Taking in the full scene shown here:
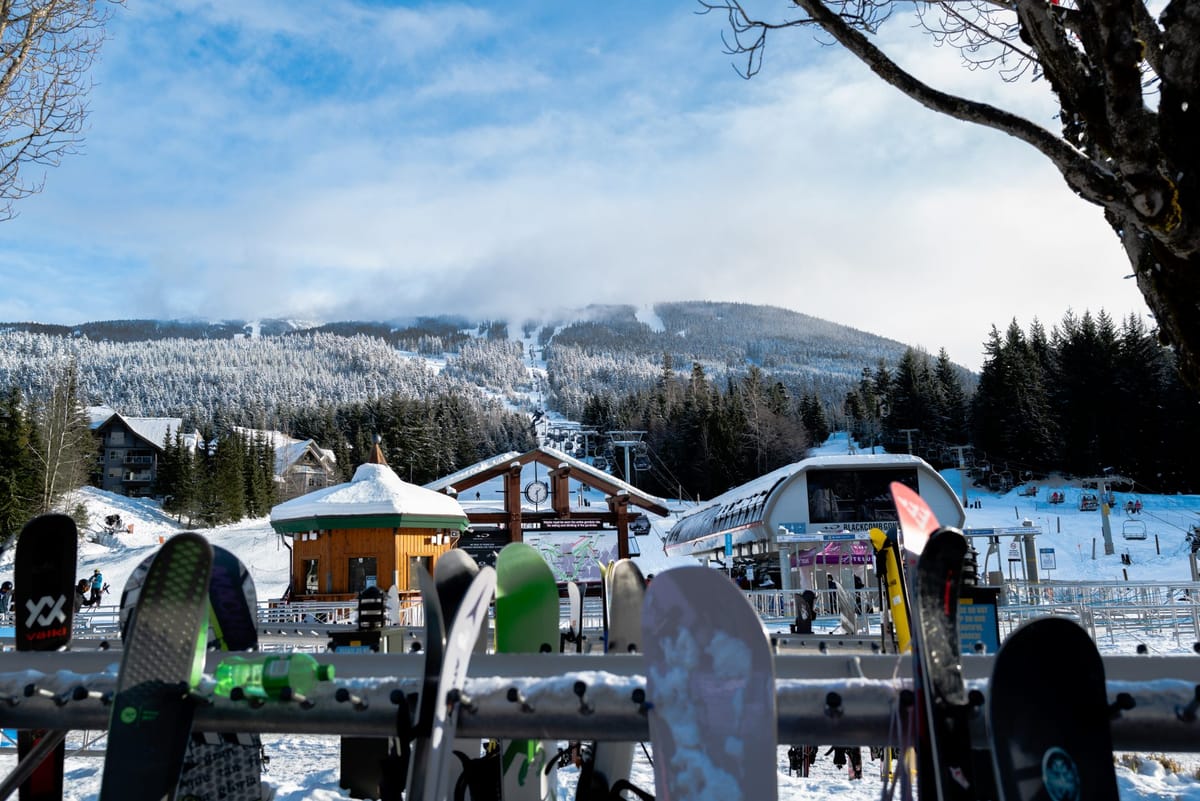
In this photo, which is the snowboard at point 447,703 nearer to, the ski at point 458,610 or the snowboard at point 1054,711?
the ski at point 458,610

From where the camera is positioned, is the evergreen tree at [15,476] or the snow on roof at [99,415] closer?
the evergreen tree at [15,476]

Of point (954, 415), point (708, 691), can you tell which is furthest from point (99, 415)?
point (708, 691)

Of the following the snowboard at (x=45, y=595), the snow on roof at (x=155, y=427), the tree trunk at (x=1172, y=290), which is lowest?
the snowboard at (x=45, y=595)

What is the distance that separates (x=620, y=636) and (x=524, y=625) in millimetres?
309

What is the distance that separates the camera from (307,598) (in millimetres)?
19672

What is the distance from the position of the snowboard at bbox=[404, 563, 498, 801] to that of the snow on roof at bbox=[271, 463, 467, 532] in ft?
58.5

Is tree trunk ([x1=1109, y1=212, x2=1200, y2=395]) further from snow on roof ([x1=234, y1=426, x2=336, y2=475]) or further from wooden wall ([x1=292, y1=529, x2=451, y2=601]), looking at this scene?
snow on roof ([x1=234, y1=426, x2=336, y2=475])

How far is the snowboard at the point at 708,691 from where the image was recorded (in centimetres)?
172

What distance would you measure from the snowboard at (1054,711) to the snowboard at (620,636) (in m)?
0.99

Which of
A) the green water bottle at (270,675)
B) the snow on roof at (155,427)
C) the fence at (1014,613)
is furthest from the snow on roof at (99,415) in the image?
the green water bottle at (270,675)

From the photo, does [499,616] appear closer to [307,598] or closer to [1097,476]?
[307,598]

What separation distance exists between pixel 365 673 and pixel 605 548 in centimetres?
2450

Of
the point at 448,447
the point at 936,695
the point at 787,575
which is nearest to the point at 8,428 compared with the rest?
the point at 787,575

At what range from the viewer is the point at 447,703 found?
6.10 ft
